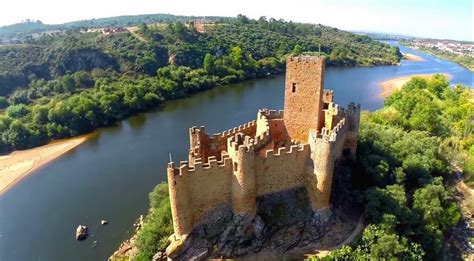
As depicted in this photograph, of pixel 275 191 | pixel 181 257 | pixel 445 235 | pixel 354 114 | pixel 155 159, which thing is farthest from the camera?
pixel 155 159

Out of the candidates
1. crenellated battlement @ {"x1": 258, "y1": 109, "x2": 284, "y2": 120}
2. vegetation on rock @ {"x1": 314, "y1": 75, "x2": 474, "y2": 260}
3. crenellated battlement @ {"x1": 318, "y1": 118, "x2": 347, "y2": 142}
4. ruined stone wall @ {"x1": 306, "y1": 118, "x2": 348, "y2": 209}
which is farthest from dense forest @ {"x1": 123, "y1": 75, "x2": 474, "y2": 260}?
crenellated battlement @ {"x1": 258, "y1": 109, "x2": 284, "y2": 120}

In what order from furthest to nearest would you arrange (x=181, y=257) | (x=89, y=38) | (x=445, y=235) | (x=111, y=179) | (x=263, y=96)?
1. (x=89, y=38)
2. (x=263, y=96)
3. (x=111, y=179)
4. (x=445, y=235)
5. (x=181, y=257)

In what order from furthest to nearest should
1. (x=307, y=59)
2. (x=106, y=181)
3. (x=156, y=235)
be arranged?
(x=106, y=181)
(x=156, y=235)
(x=307, y=59)

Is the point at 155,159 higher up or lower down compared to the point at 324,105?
lower down

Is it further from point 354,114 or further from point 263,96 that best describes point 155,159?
point 263,96

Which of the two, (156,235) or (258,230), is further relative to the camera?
(156,235)

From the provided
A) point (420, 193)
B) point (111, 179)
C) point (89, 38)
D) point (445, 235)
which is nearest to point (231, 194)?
point (420, 193)

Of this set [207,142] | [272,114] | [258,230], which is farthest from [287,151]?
[207,142]

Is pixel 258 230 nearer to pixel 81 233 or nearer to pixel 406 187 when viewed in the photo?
pixel 406 187
